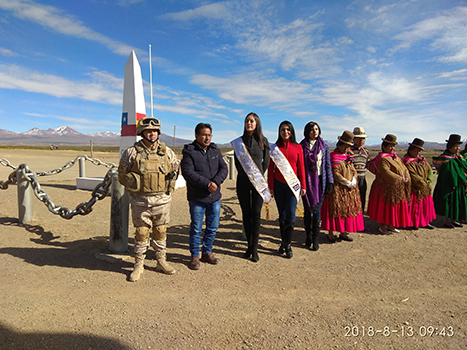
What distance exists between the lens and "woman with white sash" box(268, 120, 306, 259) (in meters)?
4.24

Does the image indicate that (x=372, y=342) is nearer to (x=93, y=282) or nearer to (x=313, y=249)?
(x=313, y=249)

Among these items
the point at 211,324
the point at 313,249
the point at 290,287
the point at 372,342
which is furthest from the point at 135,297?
the point at 313,249

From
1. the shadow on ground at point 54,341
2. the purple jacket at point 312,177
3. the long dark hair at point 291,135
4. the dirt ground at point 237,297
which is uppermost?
the long dark hair at point 291,135

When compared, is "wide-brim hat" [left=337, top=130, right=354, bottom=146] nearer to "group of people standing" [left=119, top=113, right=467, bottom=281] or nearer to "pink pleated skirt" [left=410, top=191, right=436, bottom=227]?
"group of people standing" [left=119, top=113, right=467, bottom=281]

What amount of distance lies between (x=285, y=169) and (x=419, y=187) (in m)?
3.23

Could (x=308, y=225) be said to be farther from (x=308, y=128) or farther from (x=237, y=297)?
(x=237, y=297)

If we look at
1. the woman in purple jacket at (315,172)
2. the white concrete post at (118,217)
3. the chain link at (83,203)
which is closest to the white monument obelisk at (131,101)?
the chain link at (83,203)

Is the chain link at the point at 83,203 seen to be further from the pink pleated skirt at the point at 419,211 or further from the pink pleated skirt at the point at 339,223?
the pink pleated skirt at the point at 419,211

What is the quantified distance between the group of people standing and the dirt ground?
38 cm

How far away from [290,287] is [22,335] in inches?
102

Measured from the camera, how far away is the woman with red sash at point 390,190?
544cm

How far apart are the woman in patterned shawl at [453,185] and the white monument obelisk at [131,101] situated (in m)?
7.64

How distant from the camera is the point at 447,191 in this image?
6164mm

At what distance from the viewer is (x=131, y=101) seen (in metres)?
8.67
